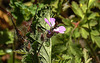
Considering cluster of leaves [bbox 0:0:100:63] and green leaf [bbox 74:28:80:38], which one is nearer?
cluster of leaves [bbox 0:0:100:63]

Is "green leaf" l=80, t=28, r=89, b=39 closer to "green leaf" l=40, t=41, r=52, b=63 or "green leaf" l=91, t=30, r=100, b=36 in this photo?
"green leaf" l=91, t=30, r=100, b=36

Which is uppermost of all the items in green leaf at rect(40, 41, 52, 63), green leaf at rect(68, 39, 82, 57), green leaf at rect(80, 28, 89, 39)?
green leaf at rect(80, 28, 89, 39)

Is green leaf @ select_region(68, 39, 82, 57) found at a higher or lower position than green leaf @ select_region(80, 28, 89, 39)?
lower

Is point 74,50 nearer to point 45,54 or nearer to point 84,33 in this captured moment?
point 84,33

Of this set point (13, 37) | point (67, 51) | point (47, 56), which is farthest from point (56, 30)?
point (13, 37)

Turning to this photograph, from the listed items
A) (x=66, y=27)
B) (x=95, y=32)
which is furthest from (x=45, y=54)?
(x=95, y=32)

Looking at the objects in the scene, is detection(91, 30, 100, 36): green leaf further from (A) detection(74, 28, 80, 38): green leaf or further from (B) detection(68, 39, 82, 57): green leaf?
(B) detection(68, 39, 82, 57): green leaf

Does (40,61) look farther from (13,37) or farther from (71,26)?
(13,37)

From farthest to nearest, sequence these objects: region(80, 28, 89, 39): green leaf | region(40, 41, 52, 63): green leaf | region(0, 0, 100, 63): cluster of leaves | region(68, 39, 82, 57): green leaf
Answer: region(80, 28, 89, 39): green leaf < region(68, 39, 82, 57): green leaf < region(0, 0, 100, 63): cluster of leaves < region(40, 41, 52, 63): green leaf

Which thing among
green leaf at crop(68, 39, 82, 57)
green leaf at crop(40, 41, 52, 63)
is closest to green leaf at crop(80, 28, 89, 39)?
green leaf at crop(68, 39, 82, 57)

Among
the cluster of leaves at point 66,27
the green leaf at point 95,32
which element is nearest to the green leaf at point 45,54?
the cluster of leaves at point 66,27

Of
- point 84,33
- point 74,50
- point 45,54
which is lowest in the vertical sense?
point 45,54

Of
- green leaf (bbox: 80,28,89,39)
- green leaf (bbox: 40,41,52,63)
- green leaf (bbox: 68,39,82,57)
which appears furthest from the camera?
green leaf (bbox: 80,28,89,39)
